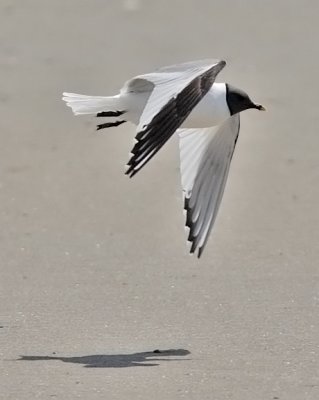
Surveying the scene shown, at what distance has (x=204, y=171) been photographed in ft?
21.0

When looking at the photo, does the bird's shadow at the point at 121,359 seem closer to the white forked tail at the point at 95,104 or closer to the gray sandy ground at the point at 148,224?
the gray sandy ground at the point at 148,224

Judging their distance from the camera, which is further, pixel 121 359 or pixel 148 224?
pixel 148 224

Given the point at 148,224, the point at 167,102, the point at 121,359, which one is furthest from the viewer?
the point at 148,224

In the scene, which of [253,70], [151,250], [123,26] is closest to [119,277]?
[151,250]

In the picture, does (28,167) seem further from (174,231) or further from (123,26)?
(123,26)

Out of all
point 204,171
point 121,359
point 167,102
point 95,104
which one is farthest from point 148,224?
point 121,359

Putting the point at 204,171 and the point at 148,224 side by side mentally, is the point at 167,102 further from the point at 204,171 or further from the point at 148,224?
the point at 148,224

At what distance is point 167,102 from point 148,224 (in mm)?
2084

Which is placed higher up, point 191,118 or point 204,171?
point 191,118

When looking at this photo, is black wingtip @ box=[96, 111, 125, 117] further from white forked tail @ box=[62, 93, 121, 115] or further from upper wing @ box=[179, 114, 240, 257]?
upper wing @ box=[179, 114, 240, 257]

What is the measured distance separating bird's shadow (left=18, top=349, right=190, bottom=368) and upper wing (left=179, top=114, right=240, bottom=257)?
2.02 feet

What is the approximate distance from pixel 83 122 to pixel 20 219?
210 centimetres

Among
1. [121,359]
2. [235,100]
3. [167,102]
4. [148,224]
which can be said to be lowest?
[121,359]

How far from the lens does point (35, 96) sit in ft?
33.4
